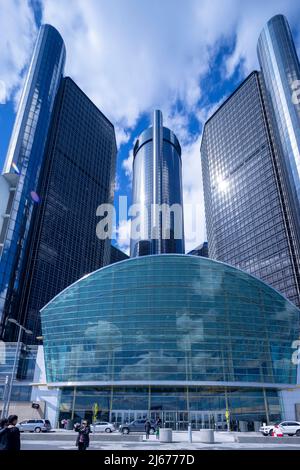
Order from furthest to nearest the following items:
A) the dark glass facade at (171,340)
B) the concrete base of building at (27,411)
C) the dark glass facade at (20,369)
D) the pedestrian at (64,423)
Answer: the dark glass facade at (20,369) < the concrete base of building at (27,411) < the dark glass facade at (171,340) < the pedestrian at (64,423)

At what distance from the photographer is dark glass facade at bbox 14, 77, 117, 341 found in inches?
4240

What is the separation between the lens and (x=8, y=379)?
3406cm

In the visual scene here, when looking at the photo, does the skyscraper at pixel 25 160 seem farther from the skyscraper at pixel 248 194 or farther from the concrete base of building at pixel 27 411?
the skyscraper at pixel 248 194

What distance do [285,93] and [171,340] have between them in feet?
369

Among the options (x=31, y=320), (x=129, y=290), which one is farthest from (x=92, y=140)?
(x=129, y=290)

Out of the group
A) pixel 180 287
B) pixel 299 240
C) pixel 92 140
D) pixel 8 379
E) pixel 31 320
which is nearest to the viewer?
pixel 8 379

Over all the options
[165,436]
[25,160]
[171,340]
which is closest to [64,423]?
[171,340]

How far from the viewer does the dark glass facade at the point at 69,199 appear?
10769 centimetres

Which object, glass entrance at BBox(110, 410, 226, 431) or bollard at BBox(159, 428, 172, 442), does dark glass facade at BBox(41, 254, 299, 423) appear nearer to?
glass entrance at BBox(110, 410, 226, 431)

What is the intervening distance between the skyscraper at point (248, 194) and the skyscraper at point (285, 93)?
6.37 metres

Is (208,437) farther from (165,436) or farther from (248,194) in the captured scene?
(248,194)

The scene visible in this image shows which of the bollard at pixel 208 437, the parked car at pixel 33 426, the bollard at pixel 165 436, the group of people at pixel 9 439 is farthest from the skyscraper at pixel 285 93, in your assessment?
the group of people at pixel 9 439

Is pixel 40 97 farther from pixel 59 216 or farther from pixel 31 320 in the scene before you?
pixel 31 320

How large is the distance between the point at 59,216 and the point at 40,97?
1781 inches
